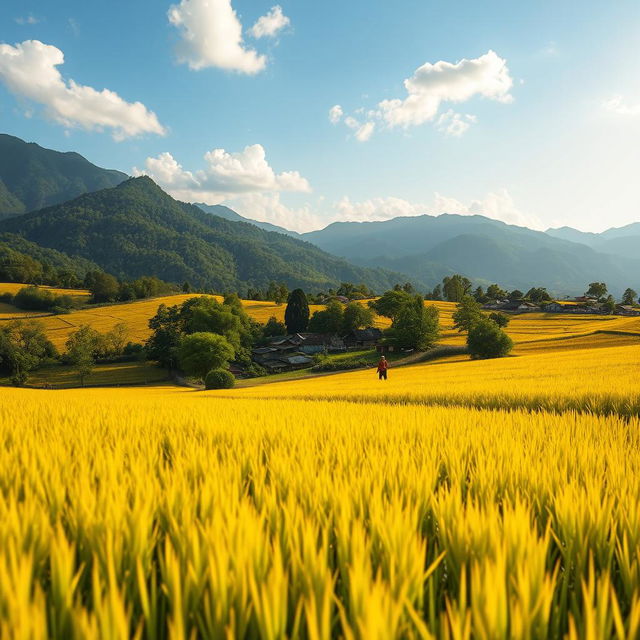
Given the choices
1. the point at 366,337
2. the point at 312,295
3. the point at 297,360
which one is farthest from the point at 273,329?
the point at 312,295

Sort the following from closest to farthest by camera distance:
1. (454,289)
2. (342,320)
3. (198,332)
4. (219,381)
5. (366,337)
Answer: (219,381) < (198,332) < (366,337) < (342,320) < (454,289)

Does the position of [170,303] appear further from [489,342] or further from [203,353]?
[489,342]

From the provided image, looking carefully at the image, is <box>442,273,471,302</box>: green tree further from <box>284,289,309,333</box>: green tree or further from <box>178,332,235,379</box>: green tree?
<box>178,332,235,379</box>: green tree

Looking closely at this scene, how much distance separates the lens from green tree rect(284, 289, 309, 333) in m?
103

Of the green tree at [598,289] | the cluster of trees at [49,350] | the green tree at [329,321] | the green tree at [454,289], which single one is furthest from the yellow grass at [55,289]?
the green tree at [598,289]

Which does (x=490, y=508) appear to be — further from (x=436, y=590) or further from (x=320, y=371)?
(x=320, y=371)

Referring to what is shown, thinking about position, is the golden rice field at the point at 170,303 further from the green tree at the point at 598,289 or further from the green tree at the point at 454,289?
the green tree at the point at 598,289

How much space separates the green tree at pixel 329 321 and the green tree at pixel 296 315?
222 centimetres

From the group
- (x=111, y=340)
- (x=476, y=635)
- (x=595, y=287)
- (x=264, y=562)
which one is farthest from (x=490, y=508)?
(x=595, y=287)

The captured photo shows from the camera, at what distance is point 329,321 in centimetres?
10125

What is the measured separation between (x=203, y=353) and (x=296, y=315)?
47440 millimetres

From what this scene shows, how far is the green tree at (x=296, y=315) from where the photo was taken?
103m

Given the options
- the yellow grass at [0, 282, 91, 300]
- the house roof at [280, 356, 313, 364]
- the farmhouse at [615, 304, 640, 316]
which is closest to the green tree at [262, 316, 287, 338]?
the house roof at [280, 356, 313, 364]

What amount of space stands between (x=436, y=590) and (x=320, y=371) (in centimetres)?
6142
